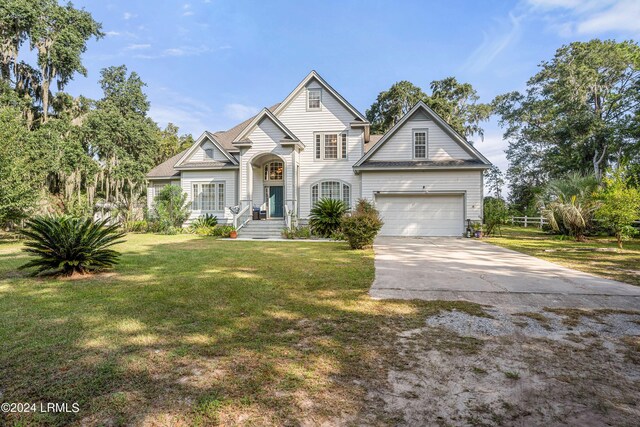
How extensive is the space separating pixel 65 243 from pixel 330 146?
579 inches

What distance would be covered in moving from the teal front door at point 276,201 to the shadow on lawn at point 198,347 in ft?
44.8

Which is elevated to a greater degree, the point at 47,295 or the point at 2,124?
the point at 2,124

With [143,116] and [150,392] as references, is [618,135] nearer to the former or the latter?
[150,392]

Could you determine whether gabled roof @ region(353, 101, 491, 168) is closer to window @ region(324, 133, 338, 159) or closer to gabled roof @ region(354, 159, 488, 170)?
gabled roof @ region(354, 159, 488, 170)

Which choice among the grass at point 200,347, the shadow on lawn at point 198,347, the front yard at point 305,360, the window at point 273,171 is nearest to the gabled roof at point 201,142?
the window at point 273,171

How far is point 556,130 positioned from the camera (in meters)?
29.7

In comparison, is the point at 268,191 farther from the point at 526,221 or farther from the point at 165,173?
the point at 526,221

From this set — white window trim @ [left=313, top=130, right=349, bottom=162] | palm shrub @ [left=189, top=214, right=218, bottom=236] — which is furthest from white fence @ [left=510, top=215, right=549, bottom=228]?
palm shrub @ [left=189, top=214, right=218, bottom=236]

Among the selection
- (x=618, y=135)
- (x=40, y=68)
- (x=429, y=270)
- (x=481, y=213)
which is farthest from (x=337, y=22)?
(x=618, y=135)

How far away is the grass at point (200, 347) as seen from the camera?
7.47 ft

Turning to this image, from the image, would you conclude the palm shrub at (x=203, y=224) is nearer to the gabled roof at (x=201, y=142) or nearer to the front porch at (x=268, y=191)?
the front porch at (x=268, y=191)

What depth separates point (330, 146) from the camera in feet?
62.4

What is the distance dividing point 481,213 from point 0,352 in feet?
60.8

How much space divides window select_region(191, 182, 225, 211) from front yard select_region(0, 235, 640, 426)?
48.6 feet
